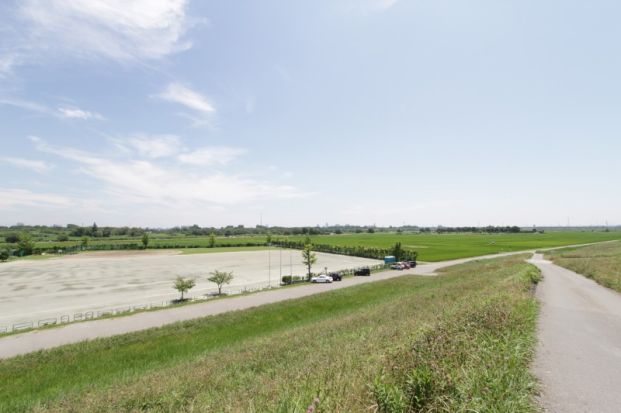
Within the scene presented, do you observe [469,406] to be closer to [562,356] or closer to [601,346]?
[562,356]

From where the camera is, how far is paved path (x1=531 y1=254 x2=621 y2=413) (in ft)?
20.6

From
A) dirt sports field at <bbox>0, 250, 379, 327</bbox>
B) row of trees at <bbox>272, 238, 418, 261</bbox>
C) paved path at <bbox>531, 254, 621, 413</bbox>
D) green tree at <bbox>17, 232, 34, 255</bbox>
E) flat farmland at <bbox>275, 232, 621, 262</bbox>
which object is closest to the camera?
paved path at <bbox>531, 254, 621, 413</bbox>

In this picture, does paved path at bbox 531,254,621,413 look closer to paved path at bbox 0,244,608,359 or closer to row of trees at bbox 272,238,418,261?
paved path at bbox 0,244,608,359

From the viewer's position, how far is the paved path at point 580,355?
6.28 m

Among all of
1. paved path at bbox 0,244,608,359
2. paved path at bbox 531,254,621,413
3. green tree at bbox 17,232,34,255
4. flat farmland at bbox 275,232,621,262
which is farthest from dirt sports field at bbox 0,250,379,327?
green tree at bbox 17,232,34,255

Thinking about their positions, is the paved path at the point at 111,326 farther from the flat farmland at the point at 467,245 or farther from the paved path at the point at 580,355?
the flat farmland at the point at 467,245

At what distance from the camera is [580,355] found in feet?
29.0

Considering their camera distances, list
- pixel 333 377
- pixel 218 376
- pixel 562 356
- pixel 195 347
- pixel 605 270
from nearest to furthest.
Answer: pixel 333 377 → pixel 562 356 → pixel 218 376 → pixel 195 347 → pixel 605 270

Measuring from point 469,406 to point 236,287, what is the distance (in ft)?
152

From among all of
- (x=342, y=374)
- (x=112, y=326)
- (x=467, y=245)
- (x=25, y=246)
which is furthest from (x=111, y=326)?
(x=467, y=245)

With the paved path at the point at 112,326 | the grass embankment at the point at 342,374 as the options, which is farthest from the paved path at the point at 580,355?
the paved path at the point at 112,326

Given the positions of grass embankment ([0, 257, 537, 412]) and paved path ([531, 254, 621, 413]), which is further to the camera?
paved path ([531, 254, 621, 413])

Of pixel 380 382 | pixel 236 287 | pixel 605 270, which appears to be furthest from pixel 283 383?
pixel 236 287

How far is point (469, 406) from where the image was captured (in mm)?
4867
